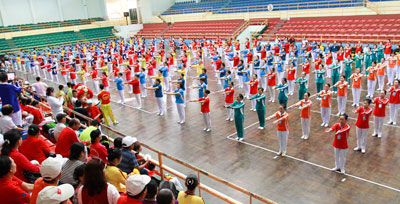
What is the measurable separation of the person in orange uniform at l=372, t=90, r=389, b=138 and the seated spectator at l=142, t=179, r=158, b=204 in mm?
9153

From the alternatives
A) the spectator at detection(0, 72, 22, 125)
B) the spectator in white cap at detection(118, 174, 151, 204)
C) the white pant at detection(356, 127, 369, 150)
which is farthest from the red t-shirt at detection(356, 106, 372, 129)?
the spectator at detection(0, 72, 22, 125)

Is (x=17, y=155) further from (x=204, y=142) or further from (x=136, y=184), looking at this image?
(x=204, y=142)

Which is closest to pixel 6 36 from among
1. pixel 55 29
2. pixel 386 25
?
pixel 55 29

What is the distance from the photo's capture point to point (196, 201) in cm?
439

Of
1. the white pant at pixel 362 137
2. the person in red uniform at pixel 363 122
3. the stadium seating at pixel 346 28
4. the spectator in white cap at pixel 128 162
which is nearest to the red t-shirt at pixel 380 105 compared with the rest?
the person in red uniform at pixel 363 122

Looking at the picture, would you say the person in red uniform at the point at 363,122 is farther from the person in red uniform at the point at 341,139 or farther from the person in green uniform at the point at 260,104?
the person in green uniform at the point at 260,104

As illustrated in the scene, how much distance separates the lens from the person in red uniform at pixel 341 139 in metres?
8.58

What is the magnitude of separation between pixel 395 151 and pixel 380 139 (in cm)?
93

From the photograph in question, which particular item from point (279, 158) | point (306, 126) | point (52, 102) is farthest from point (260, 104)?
point (52, 102)

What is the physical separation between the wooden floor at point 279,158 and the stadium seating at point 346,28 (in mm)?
16003

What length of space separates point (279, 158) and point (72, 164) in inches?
271

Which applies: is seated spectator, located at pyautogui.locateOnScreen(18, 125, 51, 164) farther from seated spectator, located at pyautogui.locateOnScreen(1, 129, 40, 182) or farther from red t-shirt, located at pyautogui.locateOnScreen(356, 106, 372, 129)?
red t-shirt, located at pyautogui.locateOnScreen(356, 106, 372, 129)

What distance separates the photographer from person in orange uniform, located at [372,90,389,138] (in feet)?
34.2

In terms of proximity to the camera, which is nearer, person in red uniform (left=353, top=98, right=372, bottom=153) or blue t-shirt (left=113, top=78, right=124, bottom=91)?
person in red uniform (left=353, top=98, right=372, bottom=153)
